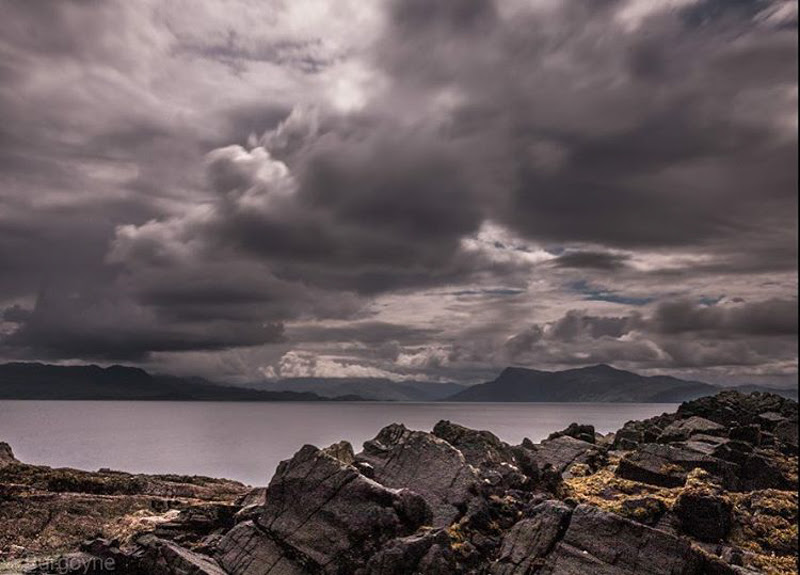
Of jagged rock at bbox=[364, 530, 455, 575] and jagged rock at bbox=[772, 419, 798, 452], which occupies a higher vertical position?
jagged rock at bbox=[772, 419, 798, 452]

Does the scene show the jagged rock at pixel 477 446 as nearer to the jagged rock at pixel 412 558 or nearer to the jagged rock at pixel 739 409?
the jagged rock at pixel 412 558

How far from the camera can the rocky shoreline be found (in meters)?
26.9

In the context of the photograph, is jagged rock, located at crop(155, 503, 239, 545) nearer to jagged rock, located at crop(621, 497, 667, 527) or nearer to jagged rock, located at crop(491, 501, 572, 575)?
jagged rock, located at crop(491, 501, 572, 575)

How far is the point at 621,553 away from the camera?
25953mm

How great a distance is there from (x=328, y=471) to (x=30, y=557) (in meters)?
16.5

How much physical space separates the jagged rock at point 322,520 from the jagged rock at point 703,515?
13.3 meters

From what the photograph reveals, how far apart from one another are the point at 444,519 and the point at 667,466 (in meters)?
17.5

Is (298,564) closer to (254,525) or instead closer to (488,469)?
(254,525)

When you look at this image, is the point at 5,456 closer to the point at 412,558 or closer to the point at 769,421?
the point at 412,558

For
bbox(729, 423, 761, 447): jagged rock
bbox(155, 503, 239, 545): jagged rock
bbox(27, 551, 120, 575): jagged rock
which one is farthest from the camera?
bbox(729, 423, 761, 447): jagged rock

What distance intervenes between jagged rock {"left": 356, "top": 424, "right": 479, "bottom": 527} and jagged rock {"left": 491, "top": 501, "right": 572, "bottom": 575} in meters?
3.96

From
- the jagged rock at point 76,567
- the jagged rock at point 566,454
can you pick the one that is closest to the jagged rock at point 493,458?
the jagged rock at point 566,454

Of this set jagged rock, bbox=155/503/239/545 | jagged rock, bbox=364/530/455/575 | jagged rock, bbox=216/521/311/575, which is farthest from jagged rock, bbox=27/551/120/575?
jagged rock, bbox=364/530/455/575

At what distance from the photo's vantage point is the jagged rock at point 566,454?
4459 centimetres
